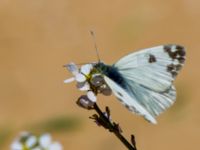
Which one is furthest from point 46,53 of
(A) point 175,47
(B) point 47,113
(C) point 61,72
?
(A) point 175,47

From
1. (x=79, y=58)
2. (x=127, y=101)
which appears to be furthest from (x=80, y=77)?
(x=79, y=58)

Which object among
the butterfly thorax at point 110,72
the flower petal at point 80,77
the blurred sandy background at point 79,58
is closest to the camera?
the flower petal at point 80,77

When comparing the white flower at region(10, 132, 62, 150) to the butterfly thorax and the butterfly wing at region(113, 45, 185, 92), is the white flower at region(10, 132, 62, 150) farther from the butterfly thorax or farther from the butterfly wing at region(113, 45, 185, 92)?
the butterfly wing at region(113, 45, 185, 92)

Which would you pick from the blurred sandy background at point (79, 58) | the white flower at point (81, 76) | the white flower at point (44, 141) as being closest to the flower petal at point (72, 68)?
the white flower at point (81, 76)

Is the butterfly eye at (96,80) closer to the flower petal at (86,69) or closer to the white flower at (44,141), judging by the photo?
the flower petal at (86,69)

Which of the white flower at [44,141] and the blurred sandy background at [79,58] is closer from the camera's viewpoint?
the white flower at [44,141]

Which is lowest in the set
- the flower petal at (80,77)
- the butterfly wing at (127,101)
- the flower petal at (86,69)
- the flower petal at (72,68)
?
the butterfly wing at (127,101)

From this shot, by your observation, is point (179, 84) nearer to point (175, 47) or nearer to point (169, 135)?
point (169, 135)
